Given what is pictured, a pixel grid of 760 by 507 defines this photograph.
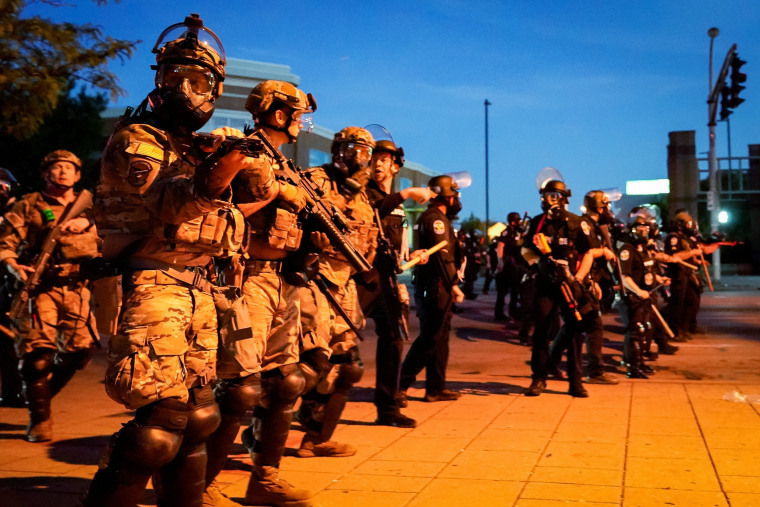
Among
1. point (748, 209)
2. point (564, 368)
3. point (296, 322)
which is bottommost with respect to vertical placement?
point (564, 368)

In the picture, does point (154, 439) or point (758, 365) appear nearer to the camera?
point (154, 439)

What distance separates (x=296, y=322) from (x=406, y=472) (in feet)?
3.94

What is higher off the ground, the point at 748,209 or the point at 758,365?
the point at 748,209

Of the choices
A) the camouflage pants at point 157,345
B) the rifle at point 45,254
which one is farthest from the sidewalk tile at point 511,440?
the rifle at point 45,254

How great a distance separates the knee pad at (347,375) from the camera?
17.4ft

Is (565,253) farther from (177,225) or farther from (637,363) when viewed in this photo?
(177,225)

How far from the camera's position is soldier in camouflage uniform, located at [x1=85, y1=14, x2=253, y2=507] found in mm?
2994

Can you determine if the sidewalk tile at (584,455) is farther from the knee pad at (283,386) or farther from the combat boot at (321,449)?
the knee pad at (283,386)

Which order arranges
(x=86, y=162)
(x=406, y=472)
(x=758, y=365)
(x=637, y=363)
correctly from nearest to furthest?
(x=406, y=472), (x=637, y=363), (x=758, y=365), (x=86, y=162)

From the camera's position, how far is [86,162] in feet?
102

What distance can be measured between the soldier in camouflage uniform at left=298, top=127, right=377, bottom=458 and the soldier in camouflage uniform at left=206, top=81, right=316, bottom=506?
0.68m

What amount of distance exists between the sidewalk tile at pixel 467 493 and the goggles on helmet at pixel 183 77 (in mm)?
2356

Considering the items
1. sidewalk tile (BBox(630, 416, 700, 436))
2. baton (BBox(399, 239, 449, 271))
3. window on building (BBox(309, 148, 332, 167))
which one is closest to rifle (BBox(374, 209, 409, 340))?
baton (BBox(399, 239, 449, 271))

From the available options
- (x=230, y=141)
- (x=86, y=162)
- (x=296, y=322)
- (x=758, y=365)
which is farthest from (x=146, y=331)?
Result: (x=86, y=162)
